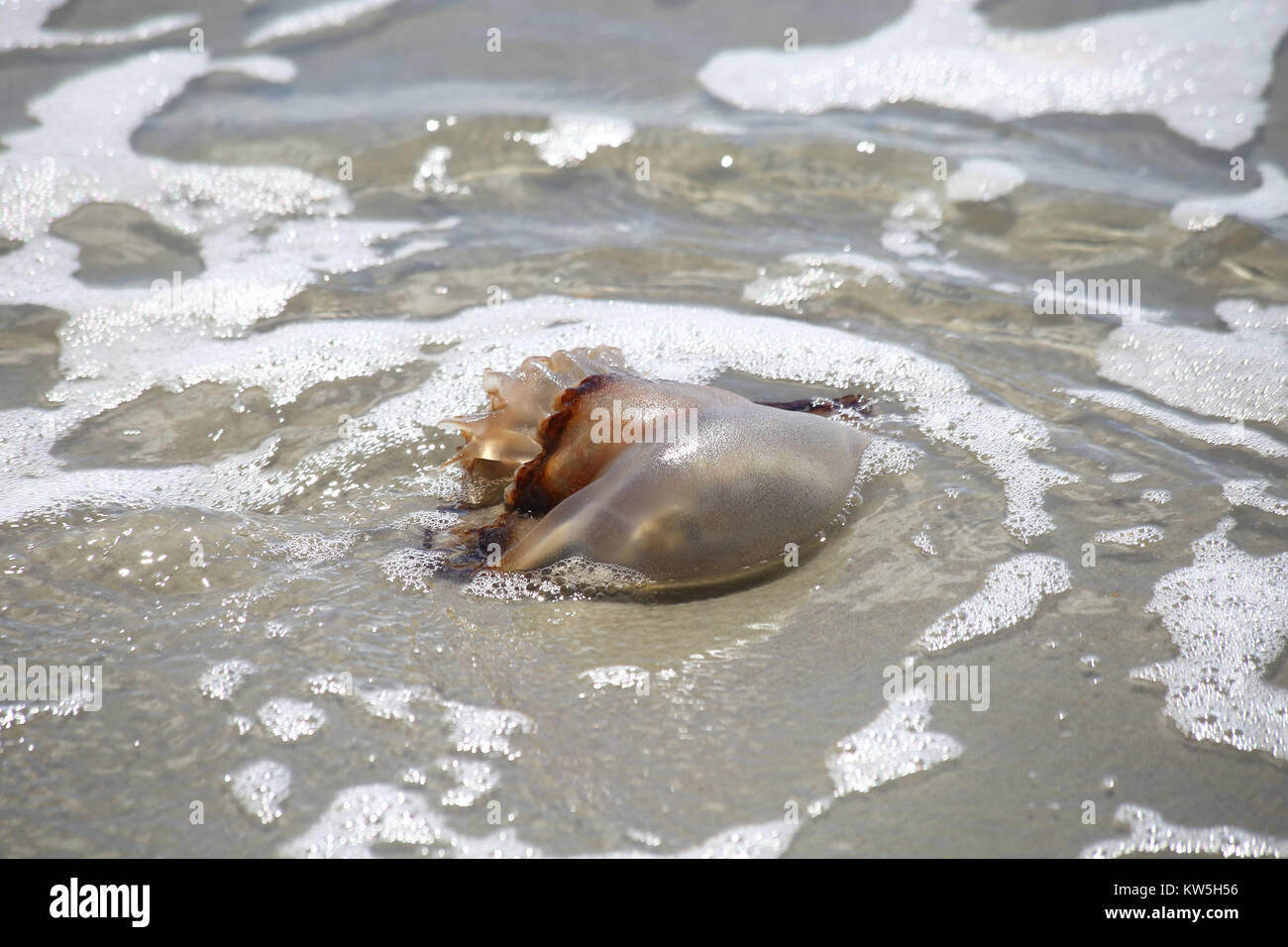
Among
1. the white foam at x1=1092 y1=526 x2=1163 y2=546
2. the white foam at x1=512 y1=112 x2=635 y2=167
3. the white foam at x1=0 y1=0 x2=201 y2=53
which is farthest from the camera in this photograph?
the white foam at x1=0 y1=0 x2=201 y2=53

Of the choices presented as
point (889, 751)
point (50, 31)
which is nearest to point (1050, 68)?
point (889, 751)

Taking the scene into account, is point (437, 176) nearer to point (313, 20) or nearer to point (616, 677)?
point (313, 20)

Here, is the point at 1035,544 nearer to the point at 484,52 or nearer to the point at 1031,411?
the point at 1031,411

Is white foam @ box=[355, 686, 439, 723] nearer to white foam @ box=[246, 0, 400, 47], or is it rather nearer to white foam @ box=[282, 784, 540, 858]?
white foam @ box=[282, 784, 540, 858]

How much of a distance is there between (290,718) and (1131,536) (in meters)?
2.21

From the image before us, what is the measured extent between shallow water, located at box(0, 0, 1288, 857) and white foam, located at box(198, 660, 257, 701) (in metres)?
0.01

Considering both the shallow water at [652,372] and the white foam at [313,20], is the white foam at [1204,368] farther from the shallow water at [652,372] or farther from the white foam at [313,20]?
the white foam at [313,20]

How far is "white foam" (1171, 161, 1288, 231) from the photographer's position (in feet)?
15.4

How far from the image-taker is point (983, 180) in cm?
509

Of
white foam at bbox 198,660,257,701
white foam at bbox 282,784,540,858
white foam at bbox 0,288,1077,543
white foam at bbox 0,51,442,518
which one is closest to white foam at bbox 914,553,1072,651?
white foam at bbox 0,288,1077,543

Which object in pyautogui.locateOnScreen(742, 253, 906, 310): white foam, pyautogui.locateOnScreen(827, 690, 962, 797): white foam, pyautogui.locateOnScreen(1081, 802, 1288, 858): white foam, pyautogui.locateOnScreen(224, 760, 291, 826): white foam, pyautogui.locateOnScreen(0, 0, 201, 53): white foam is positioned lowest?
pyautogui.locateOnScreen(1081, 802, 1288, 858): white foam

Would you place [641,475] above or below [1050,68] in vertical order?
below

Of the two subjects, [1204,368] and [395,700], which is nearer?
[395,700]
